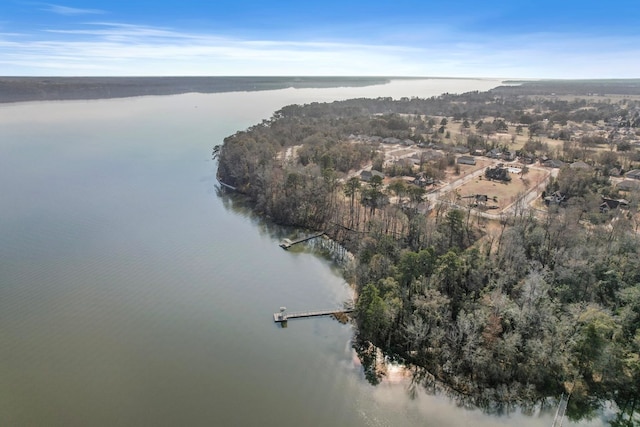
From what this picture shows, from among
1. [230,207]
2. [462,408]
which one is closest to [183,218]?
[230,207]

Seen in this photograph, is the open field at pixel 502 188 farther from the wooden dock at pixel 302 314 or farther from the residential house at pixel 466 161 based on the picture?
the wooden dock at pixel 302 314

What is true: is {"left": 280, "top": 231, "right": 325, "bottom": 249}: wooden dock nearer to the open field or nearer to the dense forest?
the dense forest

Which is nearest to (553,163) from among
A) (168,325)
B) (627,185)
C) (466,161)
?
(466,161)

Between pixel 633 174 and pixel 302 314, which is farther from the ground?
pixel 633 174

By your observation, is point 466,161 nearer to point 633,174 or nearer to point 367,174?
point 367,174

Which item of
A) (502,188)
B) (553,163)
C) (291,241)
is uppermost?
(553,163)

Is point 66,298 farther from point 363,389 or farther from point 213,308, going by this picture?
point 363,389

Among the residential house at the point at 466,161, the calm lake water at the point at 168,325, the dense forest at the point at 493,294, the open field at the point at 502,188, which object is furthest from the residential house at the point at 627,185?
the calm lake water at the point at 168,325

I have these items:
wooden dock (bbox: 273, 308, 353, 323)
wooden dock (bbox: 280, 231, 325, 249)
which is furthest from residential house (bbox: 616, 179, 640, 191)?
wooden dock (bbox: 273, 308, 353, 323)

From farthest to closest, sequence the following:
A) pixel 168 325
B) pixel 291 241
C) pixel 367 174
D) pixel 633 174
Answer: pixel 367 174 → pixel 633 174 → pixel 291 241 → pixel 168 325
